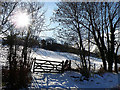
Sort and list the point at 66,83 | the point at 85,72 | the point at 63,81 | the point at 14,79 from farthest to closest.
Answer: the point at 85,72 → the point at 63,81 → the point at 66,83 → the point at 14,79

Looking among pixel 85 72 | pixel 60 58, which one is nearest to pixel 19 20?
pixel 85 72

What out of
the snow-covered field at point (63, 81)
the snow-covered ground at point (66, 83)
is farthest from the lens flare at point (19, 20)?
the snow-covered ground at point (66, 83)

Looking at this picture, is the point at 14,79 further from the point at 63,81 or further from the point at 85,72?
the point at 85,72

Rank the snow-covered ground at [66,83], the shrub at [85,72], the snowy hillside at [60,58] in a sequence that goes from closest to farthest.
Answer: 1. the snow-covered ground at [66,83]
2. the snowy hillside at [60,58]
3. the shrub at [85,72]

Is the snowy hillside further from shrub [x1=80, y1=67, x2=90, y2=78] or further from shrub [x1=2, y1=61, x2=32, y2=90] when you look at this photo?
shrub [x1=2, y1=61, x2=32, y2=90]

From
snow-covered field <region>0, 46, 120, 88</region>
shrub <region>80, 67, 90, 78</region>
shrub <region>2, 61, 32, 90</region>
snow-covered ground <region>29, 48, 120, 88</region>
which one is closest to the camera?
shrub <region>2, 61, 32, 90</region>

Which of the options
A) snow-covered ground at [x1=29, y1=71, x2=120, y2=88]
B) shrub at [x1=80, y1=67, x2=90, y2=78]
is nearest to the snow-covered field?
snow-covered ground at [x1=29, y1=71, x2=120, y2=88]

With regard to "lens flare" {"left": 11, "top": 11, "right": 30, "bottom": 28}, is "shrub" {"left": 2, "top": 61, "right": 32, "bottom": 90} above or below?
below

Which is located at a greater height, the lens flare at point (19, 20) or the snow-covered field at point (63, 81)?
the lens flare at point (19, 20)

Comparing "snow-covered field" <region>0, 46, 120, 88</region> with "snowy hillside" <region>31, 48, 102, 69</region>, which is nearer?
"snow-covered field" <region>0, 46, 120, 88</region>

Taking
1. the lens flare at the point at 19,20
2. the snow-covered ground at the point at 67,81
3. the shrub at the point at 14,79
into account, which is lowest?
the snow-covered ground at the point at 67,81

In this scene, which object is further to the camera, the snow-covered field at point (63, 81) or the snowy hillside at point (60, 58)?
the snowy hillside at point (60, 58)

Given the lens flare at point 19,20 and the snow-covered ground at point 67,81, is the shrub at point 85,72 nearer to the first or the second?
the snow-covered ground at point 67,81

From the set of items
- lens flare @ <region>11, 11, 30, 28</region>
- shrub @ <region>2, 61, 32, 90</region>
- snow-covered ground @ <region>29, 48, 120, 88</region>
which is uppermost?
lens flare @ <region>11, 11, 30, 28</region>
